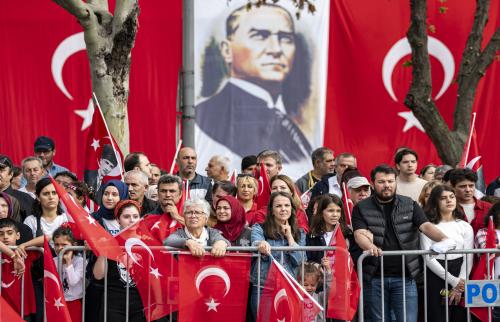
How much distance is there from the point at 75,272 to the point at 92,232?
1.49ft

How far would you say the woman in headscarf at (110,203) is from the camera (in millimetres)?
11742

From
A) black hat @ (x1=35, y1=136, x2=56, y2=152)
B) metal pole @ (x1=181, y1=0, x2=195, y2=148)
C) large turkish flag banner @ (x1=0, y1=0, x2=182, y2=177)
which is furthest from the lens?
large turkish flag banner @ (x1=0, y1=0, x2=182, y2=177)

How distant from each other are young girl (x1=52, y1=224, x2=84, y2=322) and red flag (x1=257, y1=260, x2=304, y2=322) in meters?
1.53

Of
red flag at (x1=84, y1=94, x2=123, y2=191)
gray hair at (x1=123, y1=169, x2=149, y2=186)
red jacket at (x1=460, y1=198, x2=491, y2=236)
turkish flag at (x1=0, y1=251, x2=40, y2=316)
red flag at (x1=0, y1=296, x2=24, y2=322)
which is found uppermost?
red flag at (x1=84, y1=94, x2=123, y2=191)

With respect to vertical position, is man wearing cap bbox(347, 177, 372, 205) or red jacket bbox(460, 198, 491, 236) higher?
man wearing cap bbox(347, 177, 372, 205)

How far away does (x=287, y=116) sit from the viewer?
802 inches

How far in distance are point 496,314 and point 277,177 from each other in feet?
8.58

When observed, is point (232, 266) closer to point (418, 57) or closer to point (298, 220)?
point (298, 220)

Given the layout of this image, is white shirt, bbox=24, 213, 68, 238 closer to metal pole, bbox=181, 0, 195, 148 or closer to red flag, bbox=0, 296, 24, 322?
red flag, bbox=0, 296, 24, 322

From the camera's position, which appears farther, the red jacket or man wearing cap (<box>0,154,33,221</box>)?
man wearing cap (<box>0,154,33,221</box>)

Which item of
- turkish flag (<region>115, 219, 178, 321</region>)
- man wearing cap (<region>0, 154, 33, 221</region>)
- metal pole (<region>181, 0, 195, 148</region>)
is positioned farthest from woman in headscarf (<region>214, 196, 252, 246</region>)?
metal pole (<region>181, 0, 195, 148</region>)

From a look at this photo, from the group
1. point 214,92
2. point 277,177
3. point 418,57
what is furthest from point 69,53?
point 277,177

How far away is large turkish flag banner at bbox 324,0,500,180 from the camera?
20.5 meters

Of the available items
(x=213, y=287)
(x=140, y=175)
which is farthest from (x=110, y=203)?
(x=213, y=287)
